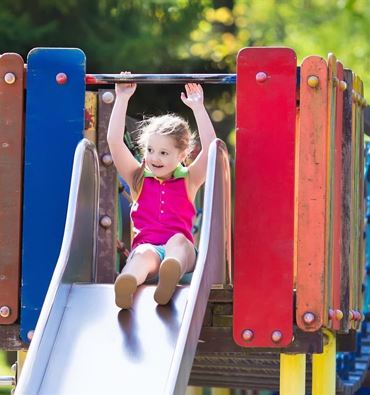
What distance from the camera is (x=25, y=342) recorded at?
263 inches

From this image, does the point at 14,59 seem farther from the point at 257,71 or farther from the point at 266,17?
the point at 266,17

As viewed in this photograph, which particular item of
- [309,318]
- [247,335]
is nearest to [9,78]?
[247,335]

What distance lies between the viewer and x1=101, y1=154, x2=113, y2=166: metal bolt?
776cm

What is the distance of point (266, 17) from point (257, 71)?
1617cm

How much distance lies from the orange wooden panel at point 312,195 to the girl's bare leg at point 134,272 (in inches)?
27.4

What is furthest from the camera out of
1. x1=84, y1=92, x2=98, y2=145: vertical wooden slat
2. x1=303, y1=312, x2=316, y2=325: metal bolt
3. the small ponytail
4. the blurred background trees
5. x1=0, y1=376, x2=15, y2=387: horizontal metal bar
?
the blurred background trees

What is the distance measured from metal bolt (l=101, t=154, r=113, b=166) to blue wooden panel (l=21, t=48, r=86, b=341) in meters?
0.98

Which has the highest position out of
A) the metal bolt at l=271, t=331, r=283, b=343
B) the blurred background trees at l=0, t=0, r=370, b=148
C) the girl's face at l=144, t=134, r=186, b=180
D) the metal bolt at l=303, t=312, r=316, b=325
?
the blurred background trees at l=0, t=0, r=370, b=148

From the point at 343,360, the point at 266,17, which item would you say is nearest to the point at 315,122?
the point at 343,360

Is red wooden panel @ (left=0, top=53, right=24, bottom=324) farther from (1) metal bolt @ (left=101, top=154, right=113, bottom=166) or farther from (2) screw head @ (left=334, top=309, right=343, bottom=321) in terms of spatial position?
(2) screw head @ (left=334, top=309, right=343, bottom=321)

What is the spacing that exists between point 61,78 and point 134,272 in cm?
103

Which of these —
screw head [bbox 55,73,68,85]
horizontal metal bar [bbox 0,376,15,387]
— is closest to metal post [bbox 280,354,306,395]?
horizontal metal bar [bbox 0,376,15,387]

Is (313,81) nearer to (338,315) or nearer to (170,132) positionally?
(170,132)

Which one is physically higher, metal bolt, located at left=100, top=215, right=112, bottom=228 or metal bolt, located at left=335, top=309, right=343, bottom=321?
metal bolt, located at left=100, top=215, right=112, bottom=228
